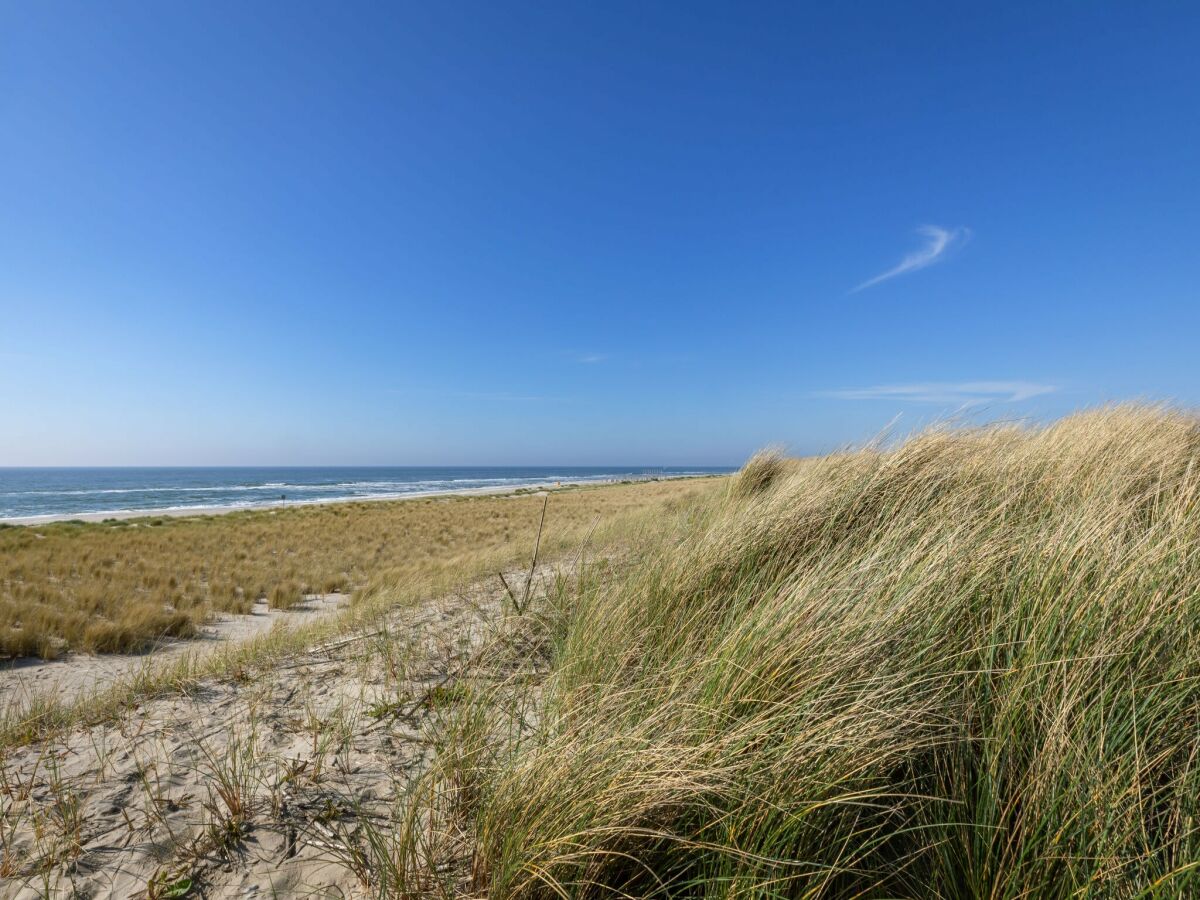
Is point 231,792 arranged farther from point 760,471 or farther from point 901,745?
point 760,471

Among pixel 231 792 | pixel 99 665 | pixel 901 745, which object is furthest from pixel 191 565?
pixel 901 745

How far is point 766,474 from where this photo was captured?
7840mm

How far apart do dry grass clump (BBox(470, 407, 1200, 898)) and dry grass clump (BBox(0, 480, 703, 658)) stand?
5.02 m

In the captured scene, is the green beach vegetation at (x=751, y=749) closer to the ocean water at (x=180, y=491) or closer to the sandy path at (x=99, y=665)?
the sandy path at (x=99, y=665)

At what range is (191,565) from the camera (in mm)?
10602

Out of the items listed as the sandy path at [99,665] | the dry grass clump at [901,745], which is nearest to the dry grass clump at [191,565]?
the sandy path at [99,665]

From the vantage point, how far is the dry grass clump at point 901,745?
48.2 inches

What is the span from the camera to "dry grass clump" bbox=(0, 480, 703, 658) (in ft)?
20.4

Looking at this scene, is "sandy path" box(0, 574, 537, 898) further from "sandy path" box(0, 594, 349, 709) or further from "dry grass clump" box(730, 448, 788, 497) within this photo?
"dry grass clump" box(730, 448, 788, 497)

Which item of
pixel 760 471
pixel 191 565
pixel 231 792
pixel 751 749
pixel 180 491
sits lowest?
pixel 180 491

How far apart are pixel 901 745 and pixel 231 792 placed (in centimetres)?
230

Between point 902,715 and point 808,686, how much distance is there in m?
0.25

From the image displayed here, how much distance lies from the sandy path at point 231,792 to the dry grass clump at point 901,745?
→ 0.54m

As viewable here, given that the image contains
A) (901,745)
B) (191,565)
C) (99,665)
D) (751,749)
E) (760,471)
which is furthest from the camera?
(191,565)
